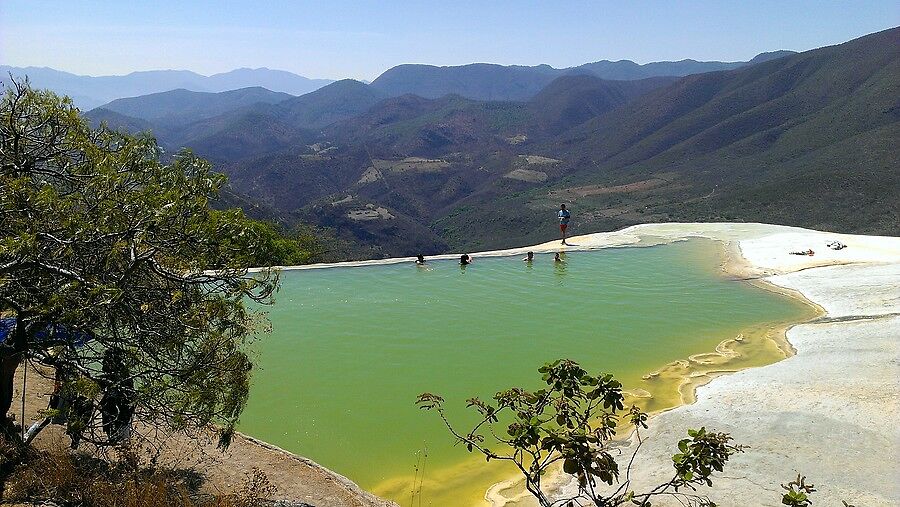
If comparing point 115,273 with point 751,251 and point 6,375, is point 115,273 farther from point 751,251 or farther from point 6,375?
point 751,251

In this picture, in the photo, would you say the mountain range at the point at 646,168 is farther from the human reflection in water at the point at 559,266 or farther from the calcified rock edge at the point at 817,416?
the calcified rock edge at the point at 817,416

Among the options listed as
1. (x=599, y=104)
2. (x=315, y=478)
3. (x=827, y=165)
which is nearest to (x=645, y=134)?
(x=827, y=165)

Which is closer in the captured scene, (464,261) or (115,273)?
(115,273)

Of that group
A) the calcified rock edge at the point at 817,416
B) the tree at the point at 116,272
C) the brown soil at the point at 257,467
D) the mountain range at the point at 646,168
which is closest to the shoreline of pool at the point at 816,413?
the calcified rock edge at the point at 817,416

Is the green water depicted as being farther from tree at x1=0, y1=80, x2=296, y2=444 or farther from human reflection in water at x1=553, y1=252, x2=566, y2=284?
tree at x1=0, y1=80, x2=296, y2=444

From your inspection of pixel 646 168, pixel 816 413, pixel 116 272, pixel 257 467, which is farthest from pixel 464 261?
pixel 646 168

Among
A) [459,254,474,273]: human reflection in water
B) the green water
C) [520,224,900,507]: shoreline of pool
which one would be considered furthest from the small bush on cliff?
[459,254,474,273]: human reflection in water
